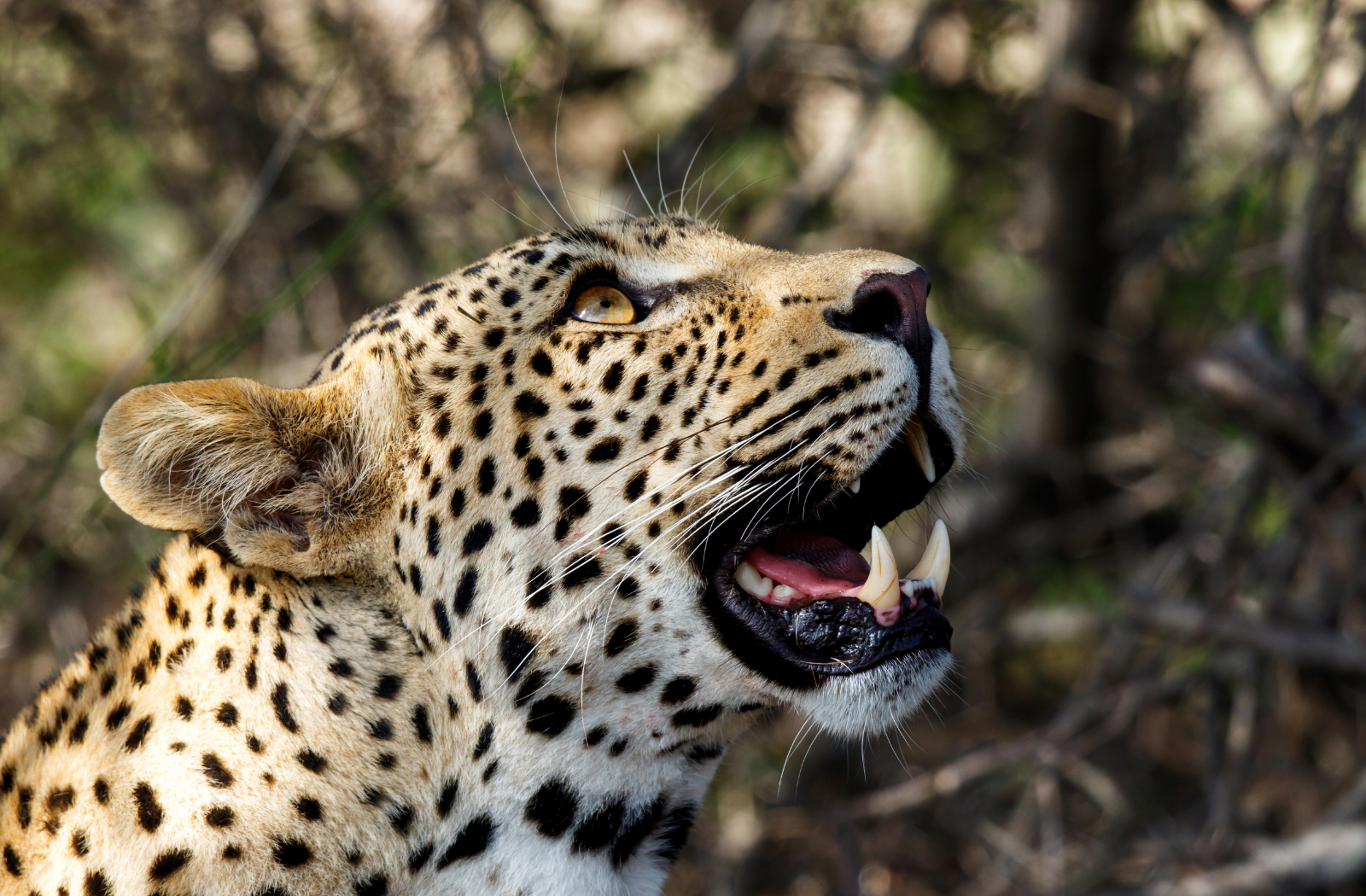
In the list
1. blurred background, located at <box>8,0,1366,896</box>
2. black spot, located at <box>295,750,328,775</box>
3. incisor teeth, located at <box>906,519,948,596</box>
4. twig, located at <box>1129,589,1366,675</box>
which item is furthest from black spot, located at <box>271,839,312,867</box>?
twig, located at <box>1129,589,1366,675</box>

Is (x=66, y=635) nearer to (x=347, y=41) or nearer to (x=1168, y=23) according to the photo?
(x=347, y=41)

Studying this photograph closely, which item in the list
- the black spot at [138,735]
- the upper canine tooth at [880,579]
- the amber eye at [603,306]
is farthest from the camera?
the amber eye at [603,306]

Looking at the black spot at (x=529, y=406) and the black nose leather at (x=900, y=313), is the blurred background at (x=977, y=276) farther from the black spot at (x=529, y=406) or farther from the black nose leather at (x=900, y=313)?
the black nose leather at (x=900, y=313)

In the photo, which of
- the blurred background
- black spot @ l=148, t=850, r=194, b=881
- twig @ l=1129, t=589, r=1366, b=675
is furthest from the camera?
the blurred background

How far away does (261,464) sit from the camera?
8.16 feet

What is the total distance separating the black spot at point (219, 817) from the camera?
232cm

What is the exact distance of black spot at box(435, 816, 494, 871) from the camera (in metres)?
2.42

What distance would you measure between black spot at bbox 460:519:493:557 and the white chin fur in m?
0.73

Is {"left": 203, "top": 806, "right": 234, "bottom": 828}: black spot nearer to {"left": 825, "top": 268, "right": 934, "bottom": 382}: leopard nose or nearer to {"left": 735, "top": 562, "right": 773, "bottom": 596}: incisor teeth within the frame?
{"left": 735, "top": 562, "right": 773, "bottom": 596}: incisor teeth

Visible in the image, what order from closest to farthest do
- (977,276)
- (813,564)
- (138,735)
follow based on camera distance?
1. (138,735)
2. (813,564)
3. (977,276)

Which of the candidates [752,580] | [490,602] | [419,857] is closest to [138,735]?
[419,857]

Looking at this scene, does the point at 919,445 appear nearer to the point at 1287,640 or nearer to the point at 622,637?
the point at 622,637

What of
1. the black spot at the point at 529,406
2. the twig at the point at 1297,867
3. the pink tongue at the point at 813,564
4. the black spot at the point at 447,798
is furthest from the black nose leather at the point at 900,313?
the twig at the point at 1297,867

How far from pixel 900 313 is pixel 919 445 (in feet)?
0.97
